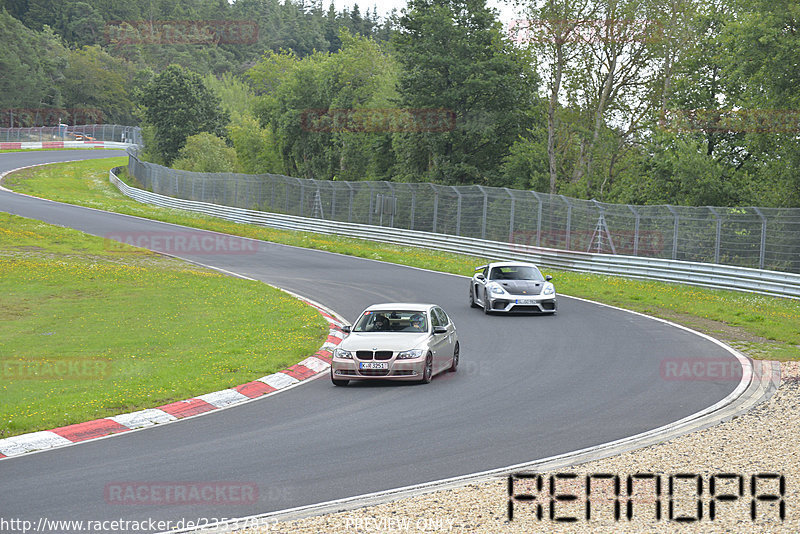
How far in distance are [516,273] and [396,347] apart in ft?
31.9

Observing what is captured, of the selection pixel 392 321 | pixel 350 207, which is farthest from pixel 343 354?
pixel 350 207

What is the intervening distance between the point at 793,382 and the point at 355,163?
175ft

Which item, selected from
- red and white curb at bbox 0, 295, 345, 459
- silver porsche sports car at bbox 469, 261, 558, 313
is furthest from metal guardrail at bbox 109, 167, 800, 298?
red and white curb at bbox 0, 295, 345, 459

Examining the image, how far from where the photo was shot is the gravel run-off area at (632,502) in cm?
677

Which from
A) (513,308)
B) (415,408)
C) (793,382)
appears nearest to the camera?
(415,408)

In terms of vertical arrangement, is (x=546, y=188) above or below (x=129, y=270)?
above

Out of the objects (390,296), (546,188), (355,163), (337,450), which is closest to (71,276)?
(390,296)

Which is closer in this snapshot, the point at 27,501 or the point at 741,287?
the point at 27,501

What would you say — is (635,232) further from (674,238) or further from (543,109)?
(543,109)

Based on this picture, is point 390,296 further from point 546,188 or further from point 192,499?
point 546,188

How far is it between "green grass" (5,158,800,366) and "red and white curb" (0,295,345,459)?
851 cm

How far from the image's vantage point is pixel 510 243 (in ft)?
114
